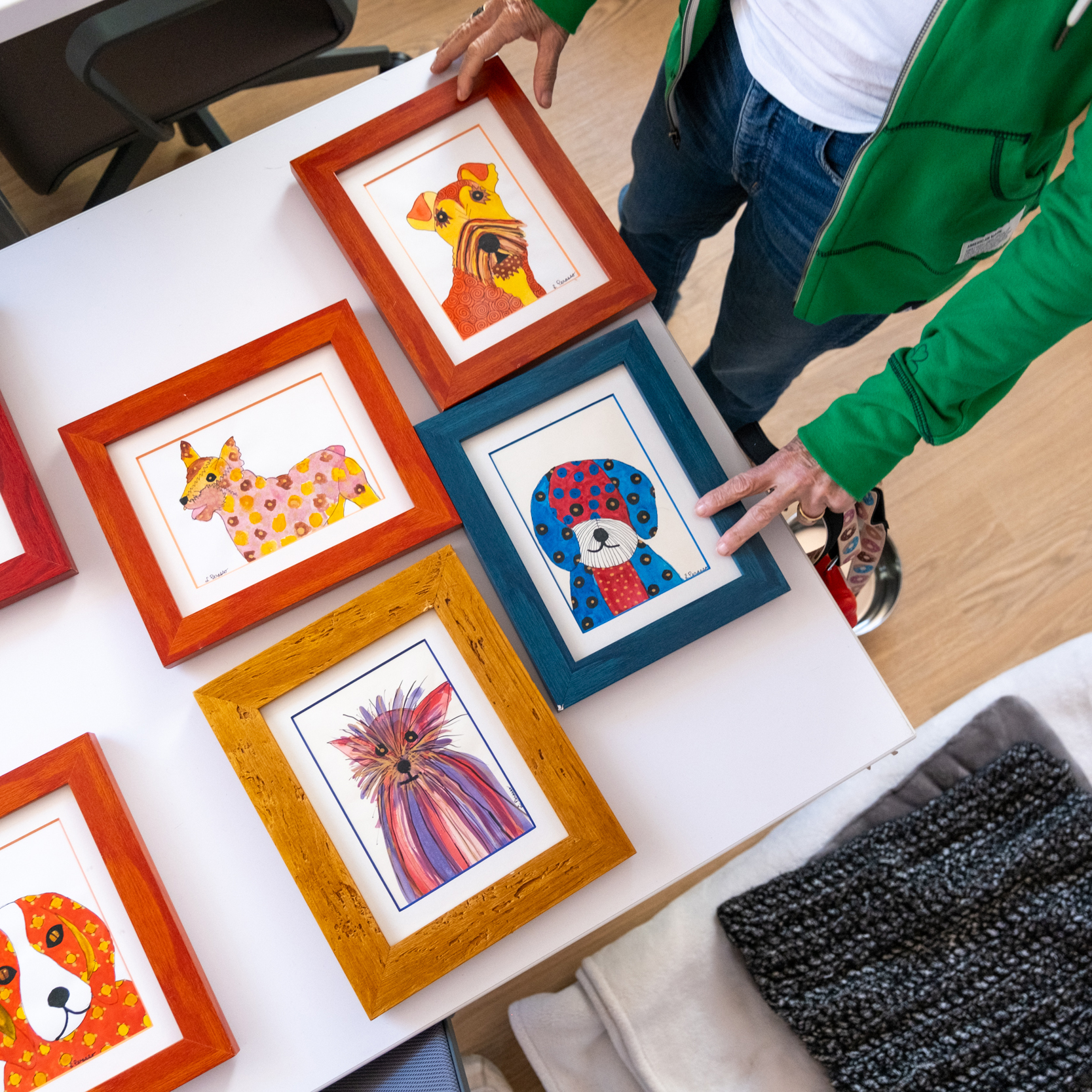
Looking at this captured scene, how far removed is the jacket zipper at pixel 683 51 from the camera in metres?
0.86

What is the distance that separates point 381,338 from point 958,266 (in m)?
0.61

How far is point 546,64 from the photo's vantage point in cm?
99

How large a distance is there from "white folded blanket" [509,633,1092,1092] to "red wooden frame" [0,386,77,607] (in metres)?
0.85

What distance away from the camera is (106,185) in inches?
66.8

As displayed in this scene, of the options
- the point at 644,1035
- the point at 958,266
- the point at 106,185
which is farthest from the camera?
the point at 106,185

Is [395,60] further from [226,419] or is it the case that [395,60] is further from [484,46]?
[226,419]

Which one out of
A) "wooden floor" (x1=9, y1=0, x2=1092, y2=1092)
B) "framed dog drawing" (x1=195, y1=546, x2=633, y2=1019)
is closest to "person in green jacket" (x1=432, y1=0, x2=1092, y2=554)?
"framed dog drawing" (x1=195, y1=546, x2=633, y2=1019)

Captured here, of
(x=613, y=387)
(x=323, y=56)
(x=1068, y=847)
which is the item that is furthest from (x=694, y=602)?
(x=323, y=56)

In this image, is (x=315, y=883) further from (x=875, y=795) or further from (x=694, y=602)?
(x=875, y=795)

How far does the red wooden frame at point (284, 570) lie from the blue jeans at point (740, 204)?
0.45 m

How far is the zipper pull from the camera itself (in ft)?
2.05

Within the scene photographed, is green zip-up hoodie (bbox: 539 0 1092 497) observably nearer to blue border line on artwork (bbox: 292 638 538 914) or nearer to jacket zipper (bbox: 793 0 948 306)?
jacket zipper (bbox: 793 0 948 306)

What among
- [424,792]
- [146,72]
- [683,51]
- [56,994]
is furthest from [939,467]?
[56,994]

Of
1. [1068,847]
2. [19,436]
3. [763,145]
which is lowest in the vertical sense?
[1068,847]
